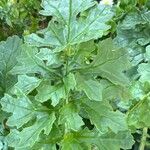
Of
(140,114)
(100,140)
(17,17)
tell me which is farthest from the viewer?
(17,17)

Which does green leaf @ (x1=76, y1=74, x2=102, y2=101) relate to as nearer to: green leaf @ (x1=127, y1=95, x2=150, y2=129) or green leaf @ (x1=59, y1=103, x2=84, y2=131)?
green leaf @ (x1=59, y1=103, x2=84, y2=131)

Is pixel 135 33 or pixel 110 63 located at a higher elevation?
pixel 110 63

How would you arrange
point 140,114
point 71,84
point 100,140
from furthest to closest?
point 140,114 < point 100,140 < point 71,84

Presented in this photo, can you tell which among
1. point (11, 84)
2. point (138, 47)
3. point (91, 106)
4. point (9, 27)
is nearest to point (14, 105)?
point (91, 106)

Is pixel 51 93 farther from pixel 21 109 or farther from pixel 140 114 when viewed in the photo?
pixel 140 114

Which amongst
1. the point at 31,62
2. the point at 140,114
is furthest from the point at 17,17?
the point at 31,62
